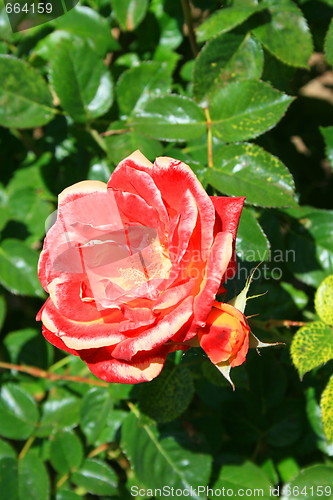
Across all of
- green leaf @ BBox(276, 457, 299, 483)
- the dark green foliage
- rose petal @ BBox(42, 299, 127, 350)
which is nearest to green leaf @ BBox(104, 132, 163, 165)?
the dark green foliage

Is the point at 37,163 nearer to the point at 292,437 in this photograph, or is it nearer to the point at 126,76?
the point at 126,76

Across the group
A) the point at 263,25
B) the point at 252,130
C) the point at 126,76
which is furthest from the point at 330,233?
the point at 126,76

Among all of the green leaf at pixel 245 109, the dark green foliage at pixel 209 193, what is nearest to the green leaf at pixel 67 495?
the dark green foliage at pixel 209 193

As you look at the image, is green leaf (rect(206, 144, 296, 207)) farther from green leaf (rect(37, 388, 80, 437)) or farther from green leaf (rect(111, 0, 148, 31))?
green leaf (rect(37, 388, 80, 437))

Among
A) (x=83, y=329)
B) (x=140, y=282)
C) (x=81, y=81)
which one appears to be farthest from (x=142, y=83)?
(x=83, y=329)

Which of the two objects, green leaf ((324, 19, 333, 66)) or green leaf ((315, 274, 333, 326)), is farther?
green leaf ((324, 19, 333, 66))

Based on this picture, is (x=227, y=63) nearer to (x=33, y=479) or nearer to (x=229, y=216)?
(x=229, y=216)
